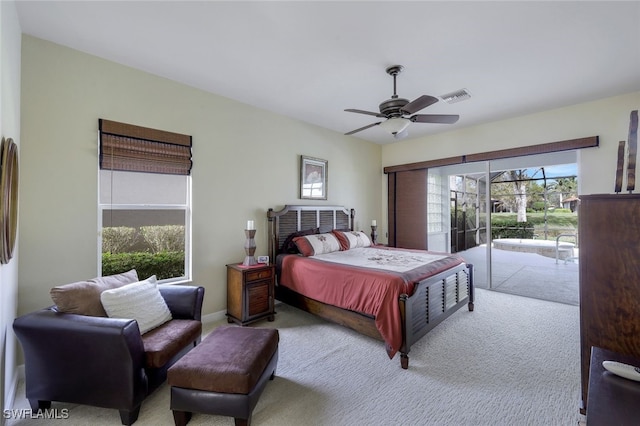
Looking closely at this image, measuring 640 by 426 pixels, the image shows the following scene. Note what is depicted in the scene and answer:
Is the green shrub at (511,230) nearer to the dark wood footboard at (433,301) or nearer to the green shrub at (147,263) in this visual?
the dark wood footboard at (433,301)

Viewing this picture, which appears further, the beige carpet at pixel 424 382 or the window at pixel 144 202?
the window at pixel 144 202

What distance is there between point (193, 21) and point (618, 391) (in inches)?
132

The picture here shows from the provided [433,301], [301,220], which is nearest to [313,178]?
[301,220]

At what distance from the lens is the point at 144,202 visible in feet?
9.73

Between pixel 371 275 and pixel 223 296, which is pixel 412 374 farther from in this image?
pixel 223 296

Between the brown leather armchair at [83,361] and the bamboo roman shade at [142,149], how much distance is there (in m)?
1.55

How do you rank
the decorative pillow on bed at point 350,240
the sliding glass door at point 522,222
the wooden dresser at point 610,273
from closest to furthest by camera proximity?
the wooden dresser at point 610,273, the sliding glass door at point 522,222, the decorative pillow on bed at point 350,240

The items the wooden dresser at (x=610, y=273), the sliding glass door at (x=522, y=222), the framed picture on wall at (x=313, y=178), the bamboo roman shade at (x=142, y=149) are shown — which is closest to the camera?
the wooden dresser at (x=610, y=273)

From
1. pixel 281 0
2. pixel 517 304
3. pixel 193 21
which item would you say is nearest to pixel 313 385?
pixel 281 0

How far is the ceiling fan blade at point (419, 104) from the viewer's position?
242cm

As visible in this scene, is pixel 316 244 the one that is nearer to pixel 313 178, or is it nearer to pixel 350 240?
pixel 350 240

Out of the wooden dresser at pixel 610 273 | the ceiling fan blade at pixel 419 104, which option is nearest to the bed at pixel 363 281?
the wooden dresser at pixel 610 273

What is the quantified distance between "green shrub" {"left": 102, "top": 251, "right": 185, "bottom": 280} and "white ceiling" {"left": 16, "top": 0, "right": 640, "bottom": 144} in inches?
79.8

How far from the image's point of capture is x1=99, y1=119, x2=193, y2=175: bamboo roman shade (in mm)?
2670
